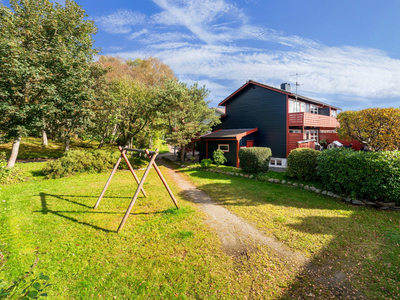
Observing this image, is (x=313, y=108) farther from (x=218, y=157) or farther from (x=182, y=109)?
(x=182, y=109)

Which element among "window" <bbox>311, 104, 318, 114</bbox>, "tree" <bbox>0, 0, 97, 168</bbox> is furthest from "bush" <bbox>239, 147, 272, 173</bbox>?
"tree" <bbox>0, 0, 97, 168</bbox>

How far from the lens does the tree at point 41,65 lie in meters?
12.5

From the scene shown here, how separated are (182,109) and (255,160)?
906cm

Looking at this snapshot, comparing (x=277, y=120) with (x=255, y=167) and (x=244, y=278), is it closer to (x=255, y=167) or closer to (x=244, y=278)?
(x=255, y=167)

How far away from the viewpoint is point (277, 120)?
1864 centimetres

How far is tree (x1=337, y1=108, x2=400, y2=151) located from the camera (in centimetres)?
1190

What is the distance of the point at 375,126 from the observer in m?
12.7

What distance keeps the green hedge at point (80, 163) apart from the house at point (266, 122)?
9543 mm

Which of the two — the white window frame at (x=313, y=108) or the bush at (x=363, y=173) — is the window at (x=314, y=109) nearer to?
the white window frame at (x=313, y=108)

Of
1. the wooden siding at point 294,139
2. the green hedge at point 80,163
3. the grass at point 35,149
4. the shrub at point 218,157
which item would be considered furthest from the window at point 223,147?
the grass at point 35,149

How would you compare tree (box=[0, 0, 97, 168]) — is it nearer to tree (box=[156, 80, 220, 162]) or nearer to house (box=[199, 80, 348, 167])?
tree (box=[156, 80, 220, 162])

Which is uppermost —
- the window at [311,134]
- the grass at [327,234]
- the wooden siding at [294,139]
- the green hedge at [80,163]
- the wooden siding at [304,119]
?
the wooden siding at [304,119]

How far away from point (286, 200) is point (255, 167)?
4953mm

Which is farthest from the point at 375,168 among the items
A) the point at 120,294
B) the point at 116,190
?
the point at 116,190
